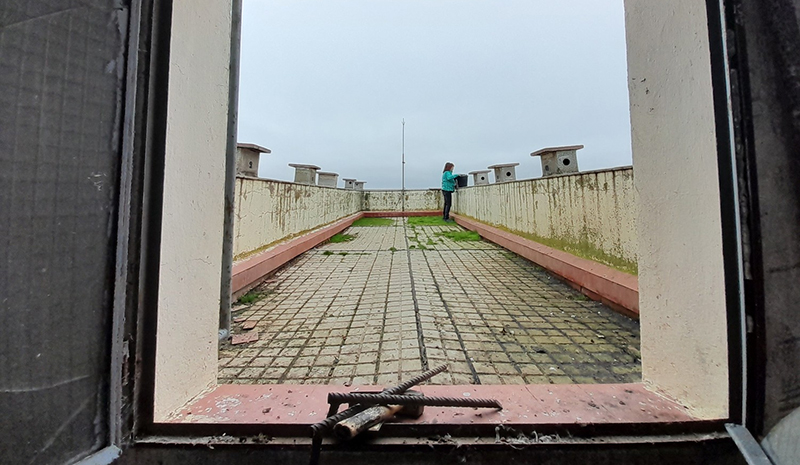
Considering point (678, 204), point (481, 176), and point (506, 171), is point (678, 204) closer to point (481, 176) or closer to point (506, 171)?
point (506, 171)

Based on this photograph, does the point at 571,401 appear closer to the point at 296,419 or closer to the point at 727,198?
the point at 727,198

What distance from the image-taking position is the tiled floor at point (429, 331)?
1719mm

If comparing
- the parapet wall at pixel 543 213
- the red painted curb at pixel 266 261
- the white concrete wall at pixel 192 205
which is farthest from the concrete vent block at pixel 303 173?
the white concrete wall at pixel 192 205

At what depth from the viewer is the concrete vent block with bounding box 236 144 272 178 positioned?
5100 mm

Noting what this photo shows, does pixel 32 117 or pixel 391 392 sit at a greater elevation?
pixel 32 117

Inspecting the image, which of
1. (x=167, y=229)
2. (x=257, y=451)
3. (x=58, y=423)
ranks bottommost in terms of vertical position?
(x=257, y=451)

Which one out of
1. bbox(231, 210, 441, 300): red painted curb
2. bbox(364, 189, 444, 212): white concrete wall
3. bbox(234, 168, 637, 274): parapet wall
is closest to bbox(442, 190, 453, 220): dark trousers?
bbox(234, 168, 637, 274): parapet wall

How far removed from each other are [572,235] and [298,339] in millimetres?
3554

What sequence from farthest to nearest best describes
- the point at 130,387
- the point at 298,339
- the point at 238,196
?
the point at 238,196 → the point at 298,339 → the point at 130,387

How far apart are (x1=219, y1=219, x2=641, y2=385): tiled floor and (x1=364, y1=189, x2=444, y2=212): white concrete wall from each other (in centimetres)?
1269

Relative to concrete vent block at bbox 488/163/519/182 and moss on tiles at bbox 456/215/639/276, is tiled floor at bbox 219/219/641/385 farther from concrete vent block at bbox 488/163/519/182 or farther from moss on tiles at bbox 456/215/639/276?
concrete vent block at bbox 488/163/519/182

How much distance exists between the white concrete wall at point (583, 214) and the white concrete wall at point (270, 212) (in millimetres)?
4074

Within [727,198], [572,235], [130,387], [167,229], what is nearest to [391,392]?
[130,387]

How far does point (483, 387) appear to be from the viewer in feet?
3.38
